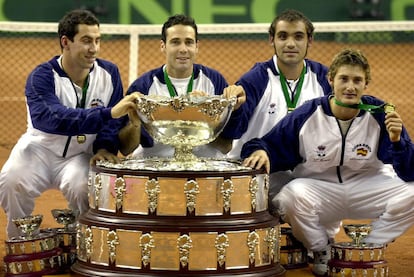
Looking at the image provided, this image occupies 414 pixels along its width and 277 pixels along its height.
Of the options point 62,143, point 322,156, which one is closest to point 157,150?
point 62,143

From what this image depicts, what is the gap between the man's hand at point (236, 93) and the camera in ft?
21.9

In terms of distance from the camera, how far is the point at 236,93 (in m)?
6.73

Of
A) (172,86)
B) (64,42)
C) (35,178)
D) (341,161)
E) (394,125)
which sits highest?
(64,42)

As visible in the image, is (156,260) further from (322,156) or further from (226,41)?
(226,41)

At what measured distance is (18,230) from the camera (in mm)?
7117

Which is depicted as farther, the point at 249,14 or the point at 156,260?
the point at 249,14

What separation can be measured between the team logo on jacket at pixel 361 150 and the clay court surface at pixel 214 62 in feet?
19.3

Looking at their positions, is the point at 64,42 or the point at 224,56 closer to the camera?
the point at 64,42

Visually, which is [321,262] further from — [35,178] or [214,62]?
[214,62]

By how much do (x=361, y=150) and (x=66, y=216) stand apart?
1.96 metres

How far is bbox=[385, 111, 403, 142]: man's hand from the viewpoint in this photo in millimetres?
6547

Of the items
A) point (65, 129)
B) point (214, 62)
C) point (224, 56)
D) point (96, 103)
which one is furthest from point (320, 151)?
point (224, 56)

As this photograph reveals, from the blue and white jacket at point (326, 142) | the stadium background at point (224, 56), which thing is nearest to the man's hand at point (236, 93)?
the blue and white jacket at point (326, 142)

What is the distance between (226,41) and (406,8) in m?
3.88
